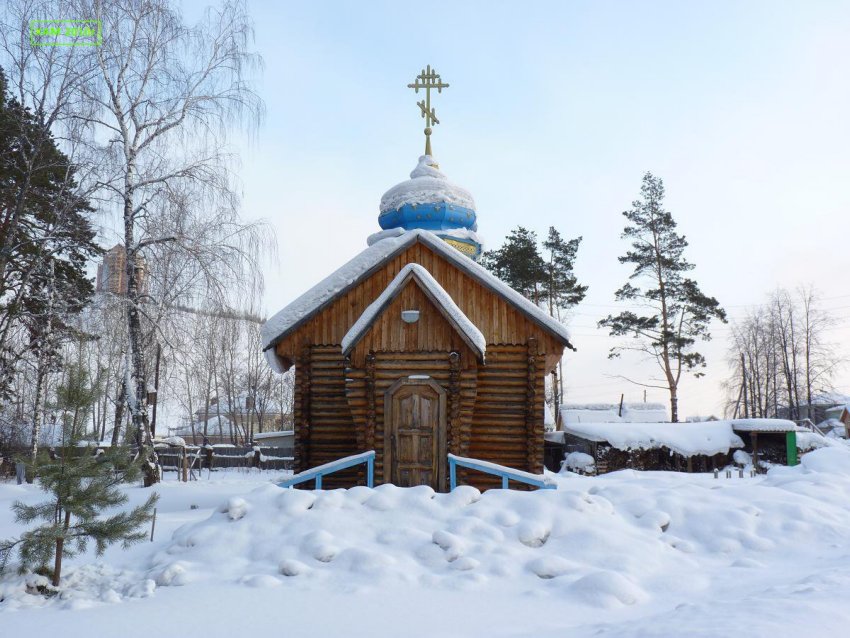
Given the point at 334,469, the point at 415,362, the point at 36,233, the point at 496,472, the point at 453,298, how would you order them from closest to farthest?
1. the point at 496,472
2. the point at 334,469
3. the point at 415,362
4. the point at 453,298
5. the point at 36,233

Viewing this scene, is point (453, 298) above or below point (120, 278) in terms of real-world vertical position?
below

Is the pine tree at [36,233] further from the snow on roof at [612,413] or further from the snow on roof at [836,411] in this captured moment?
the snow on roof at [836,411]

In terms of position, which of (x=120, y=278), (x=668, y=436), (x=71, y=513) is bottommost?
(x=668, y=436)

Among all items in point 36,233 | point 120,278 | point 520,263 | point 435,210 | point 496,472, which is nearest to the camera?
point 496,472

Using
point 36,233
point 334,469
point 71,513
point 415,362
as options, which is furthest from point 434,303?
point 36,233

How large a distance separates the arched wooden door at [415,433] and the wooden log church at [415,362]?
0.7 inches

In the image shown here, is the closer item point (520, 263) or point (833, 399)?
point (520, 263)

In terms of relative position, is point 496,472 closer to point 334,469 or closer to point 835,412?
point 334,469

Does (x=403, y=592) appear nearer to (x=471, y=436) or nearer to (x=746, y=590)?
(x=746, y=590)

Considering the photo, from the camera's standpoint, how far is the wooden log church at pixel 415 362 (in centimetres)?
1023

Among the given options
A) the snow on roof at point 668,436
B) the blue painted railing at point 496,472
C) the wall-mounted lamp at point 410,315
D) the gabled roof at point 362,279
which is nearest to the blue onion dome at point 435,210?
the gabled roof at point 362,279

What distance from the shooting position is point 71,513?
5.47 metres

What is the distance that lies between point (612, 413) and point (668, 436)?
13.0m

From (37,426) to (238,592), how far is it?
16020 mm
